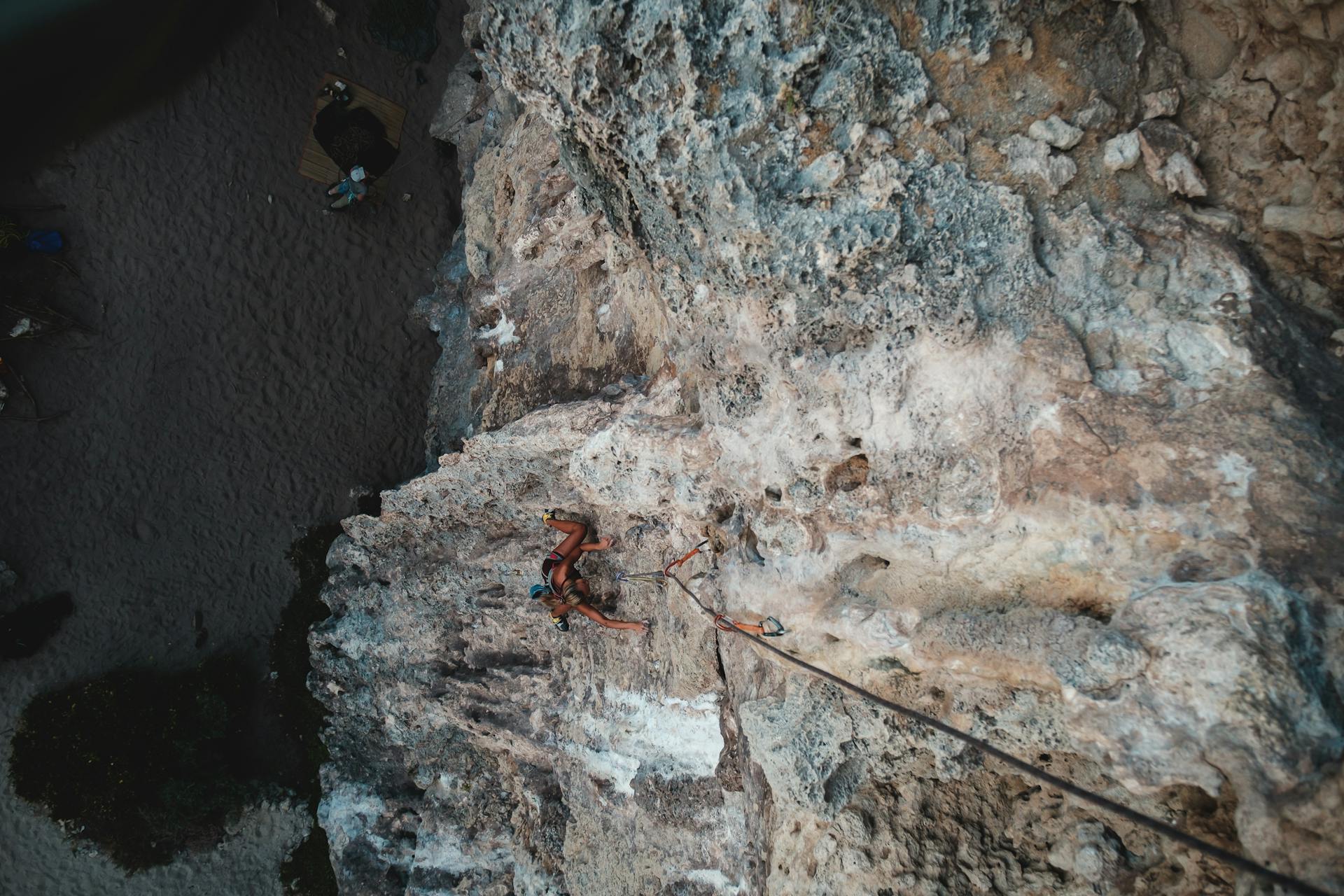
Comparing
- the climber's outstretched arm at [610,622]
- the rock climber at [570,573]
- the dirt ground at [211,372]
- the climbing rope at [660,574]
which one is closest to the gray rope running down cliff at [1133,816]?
the climbing rope at [660,574]

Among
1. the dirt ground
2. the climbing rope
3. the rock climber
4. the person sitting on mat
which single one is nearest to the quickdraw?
the climbing rope

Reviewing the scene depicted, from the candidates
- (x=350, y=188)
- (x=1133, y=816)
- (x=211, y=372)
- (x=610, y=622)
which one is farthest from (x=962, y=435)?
(x=211, y=372)

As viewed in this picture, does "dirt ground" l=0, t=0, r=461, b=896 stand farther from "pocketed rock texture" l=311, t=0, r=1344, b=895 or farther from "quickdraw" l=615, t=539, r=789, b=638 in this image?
"pocketed rock texture" l=311, t=0, r=1344, b=895

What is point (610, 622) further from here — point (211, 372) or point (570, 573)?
point (211, 372)

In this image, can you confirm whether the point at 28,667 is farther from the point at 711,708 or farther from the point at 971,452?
the point at 971,452

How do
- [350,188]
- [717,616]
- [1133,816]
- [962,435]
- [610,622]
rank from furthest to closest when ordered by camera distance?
1. [350,188]
2. [610,622]
3. [717,616]
4. [962,435]
5. [1133,816]
